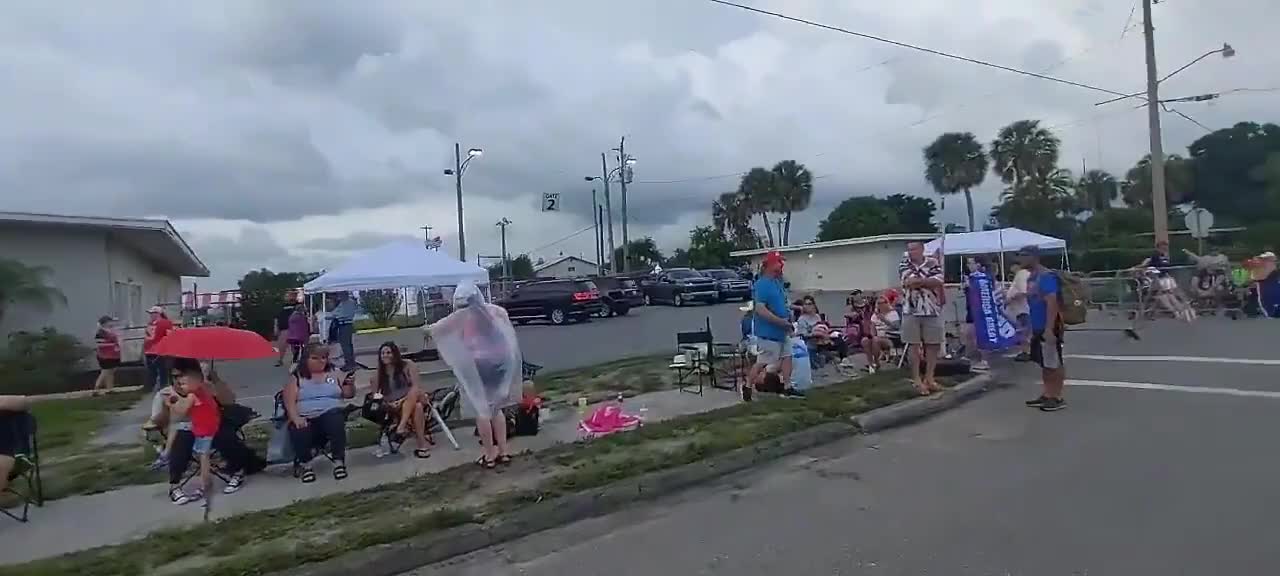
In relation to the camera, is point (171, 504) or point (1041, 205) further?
point (1041, 205)

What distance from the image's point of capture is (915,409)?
9992 millimetres

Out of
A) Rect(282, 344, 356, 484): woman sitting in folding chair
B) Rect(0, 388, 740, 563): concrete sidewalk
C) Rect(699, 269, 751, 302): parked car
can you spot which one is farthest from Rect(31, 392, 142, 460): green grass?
Rect(699, 269, 751, 302): parked car

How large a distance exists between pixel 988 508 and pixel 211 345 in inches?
240

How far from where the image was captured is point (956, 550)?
5.32 metres

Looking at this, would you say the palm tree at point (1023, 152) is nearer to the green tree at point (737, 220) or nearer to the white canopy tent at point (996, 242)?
the green tree at point (737, 220)

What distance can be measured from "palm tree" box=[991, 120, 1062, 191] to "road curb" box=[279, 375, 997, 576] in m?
50.0

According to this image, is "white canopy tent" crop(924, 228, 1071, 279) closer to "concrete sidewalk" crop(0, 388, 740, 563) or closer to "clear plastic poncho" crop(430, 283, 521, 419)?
"concrete sidewalk" crop(0, 388, 740, 563)

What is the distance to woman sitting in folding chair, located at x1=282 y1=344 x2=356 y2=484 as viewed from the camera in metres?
7.82

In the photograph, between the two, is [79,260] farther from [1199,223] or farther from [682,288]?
[1199,223]

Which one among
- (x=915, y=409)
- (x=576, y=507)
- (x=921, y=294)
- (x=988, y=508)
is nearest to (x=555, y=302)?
(x=921, y=294)

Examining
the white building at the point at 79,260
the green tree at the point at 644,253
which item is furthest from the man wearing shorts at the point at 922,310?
the green tree at the point at 644,253

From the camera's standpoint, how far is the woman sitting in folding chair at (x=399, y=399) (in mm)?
8617

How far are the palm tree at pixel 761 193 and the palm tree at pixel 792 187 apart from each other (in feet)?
1.21

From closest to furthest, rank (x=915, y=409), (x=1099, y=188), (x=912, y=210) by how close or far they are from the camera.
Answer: (x=915, y=409)
(x=1099, y=188)
(x=912, y=210)
